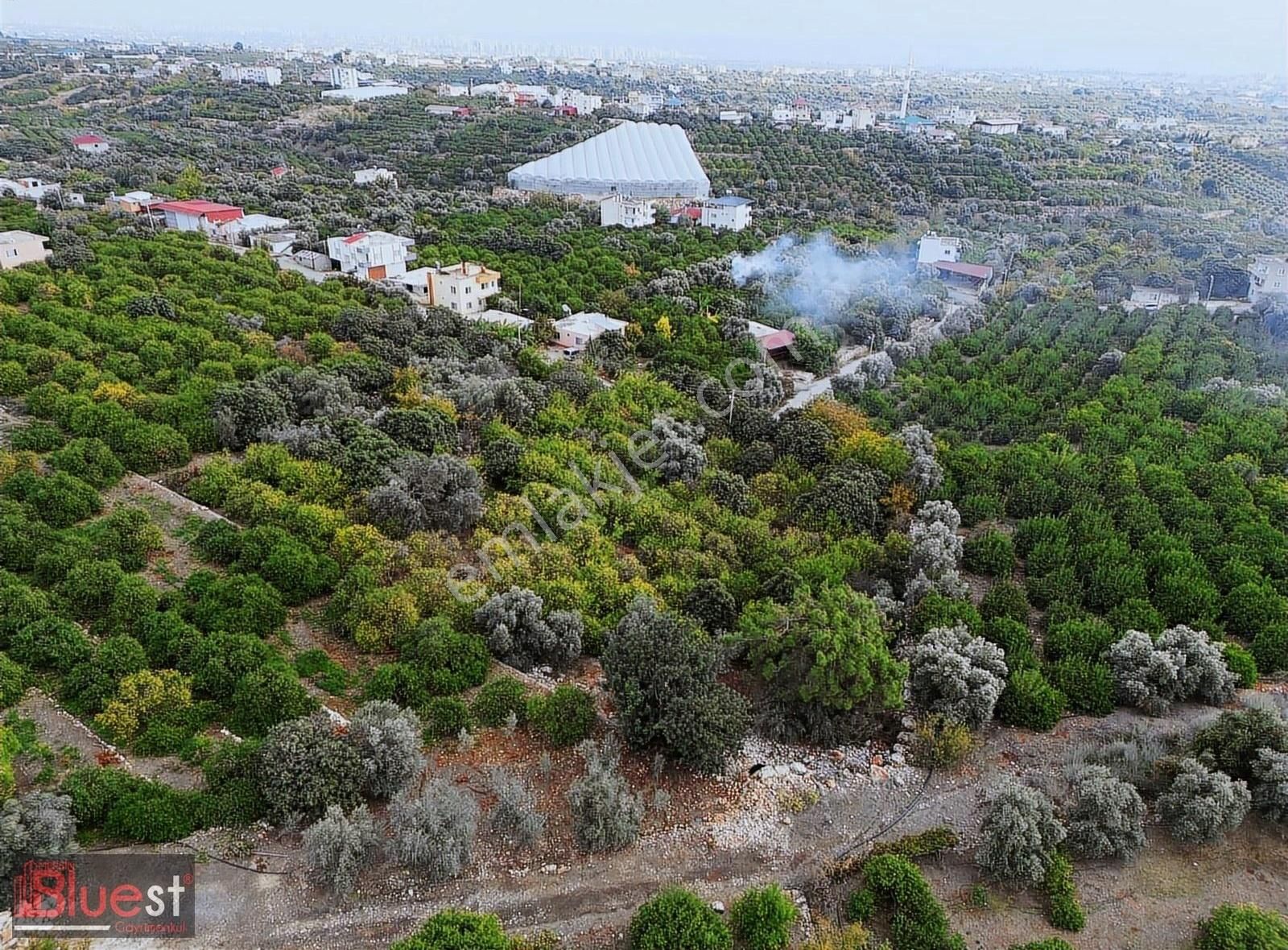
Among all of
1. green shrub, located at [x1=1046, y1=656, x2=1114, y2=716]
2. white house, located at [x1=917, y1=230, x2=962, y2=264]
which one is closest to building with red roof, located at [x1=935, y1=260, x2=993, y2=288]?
white house, located at [x1=917, y1=230, x2=962, y2=264]

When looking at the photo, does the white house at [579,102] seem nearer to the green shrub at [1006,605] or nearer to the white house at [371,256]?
the white house at [371,256]

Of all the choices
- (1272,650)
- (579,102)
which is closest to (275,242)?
(1272,650)

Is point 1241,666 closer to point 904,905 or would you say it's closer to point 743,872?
point 904,905

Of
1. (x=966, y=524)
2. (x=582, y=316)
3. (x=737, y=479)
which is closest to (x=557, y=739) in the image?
(x=737, y=479)

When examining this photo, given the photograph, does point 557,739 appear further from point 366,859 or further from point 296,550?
point 296,550

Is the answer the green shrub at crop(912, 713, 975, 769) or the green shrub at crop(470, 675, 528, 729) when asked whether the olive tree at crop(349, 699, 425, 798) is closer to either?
the green shrub at crop(470, 675, 528, 729)

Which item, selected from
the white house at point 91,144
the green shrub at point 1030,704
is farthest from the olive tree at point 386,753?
the white house at point 91,144
